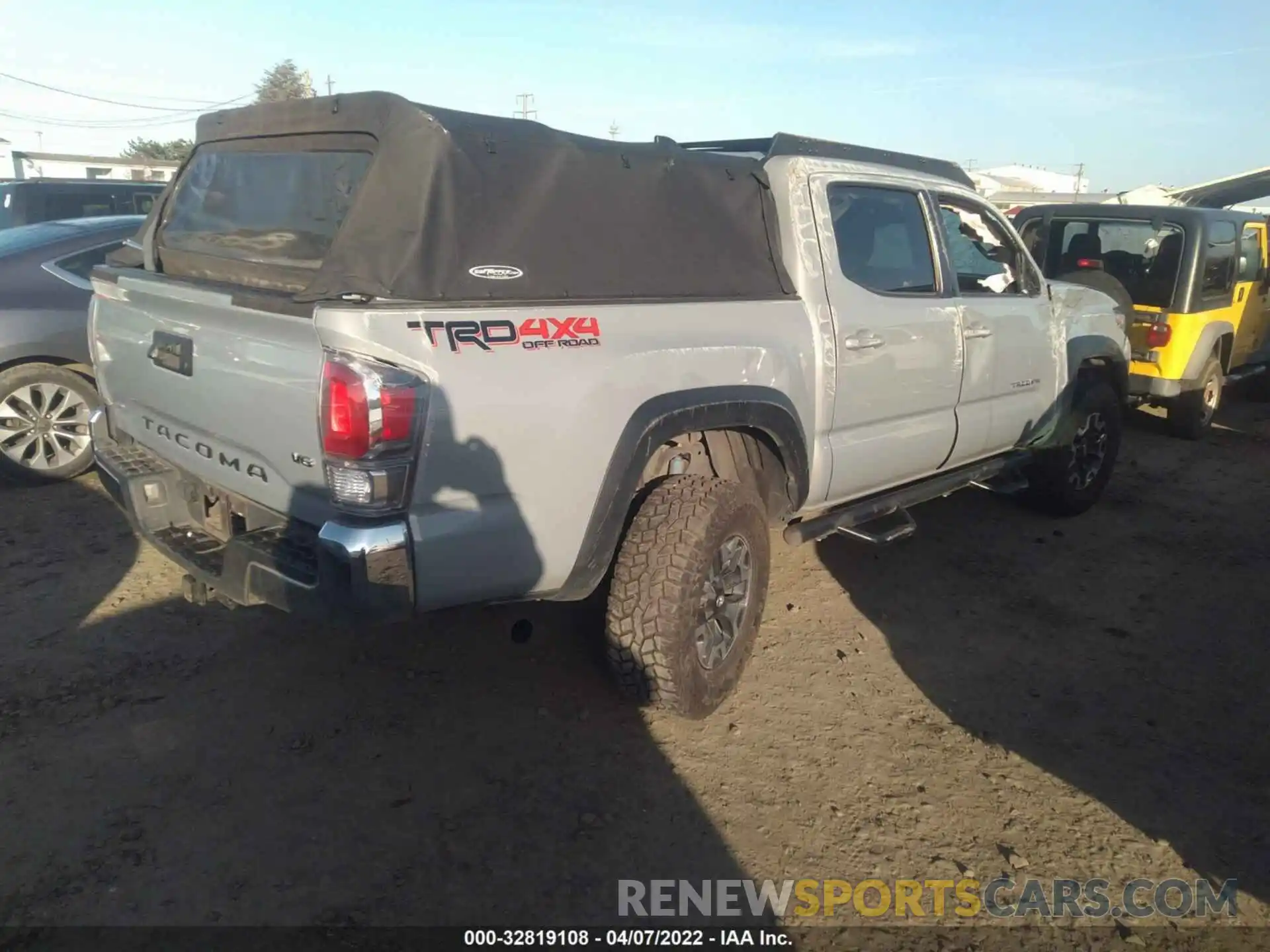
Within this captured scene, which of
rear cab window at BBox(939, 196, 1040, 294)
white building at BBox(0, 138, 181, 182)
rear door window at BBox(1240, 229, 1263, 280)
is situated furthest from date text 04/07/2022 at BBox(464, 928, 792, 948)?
white building at BBox(0, 138, 181, 182)

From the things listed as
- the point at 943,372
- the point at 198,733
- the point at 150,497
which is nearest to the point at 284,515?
the point at 150,497

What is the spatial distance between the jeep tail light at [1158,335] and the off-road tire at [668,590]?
575 cm

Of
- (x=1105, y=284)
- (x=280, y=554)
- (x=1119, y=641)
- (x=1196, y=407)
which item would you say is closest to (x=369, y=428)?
(x=280, y=554)

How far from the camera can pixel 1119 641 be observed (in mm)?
4391

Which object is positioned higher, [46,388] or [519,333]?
[519,333]

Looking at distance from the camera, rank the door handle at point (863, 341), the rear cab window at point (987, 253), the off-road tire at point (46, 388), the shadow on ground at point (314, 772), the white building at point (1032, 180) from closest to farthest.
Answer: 1. the shadow on ground at point (314, 772)
2. the door handle at point (863, 341)
3. the rear cab window at point (987, 253)
4. the off-road tire at point (46, 388)
5. the white building at point (1032, 180)

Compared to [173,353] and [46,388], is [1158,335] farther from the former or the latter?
[46,388]

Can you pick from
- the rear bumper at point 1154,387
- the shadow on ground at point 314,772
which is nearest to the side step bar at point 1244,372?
the rear bumper at point 1154,387

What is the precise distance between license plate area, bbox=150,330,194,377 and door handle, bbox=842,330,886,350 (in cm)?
247

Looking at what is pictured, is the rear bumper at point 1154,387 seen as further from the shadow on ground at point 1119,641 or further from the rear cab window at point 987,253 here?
the rear cab window at point 987,253

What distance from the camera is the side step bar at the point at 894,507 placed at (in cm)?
408

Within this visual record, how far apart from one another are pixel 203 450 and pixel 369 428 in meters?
0.98

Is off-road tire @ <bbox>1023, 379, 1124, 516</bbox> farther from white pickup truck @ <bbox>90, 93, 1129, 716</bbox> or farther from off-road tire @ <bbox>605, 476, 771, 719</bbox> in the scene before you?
off-road tire @ <bbox>605, 476, 771, 719</bbox>

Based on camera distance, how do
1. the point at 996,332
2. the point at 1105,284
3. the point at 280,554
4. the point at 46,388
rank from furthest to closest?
the point at 1105,284 → the point at 46,388 → the point at 996,332 → the point at 280,554
